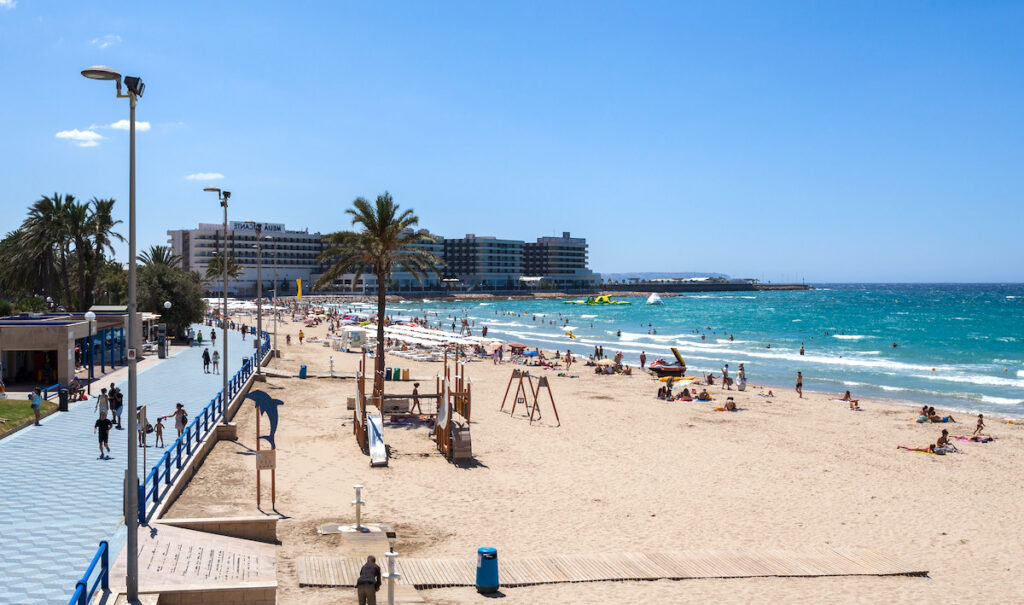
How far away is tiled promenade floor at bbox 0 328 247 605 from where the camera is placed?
948 cm

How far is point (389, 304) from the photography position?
494 ft

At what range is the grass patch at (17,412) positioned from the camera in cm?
1842

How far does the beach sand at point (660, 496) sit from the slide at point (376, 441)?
328mm

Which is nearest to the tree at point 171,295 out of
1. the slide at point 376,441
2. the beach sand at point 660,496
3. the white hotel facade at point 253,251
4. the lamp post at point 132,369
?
the beach sand at point 660,496

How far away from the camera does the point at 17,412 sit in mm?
20062

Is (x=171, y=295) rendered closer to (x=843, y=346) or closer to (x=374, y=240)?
(x=374, y=240)

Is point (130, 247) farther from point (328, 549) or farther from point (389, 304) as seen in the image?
point (389, 304)

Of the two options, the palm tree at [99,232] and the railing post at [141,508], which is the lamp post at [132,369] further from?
the palm tree at [99,232]

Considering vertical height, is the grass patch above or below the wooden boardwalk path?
above

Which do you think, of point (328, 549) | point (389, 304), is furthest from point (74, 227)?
point (389, 304)

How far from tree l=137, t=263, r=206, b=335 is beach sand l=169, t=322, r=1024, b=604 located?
23773 millimetres

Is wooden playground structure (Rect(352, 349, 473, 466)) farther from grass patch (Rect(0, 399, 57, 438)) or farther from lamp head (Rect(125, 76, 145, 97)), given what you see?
lamp head (Rect(125, 76, 145, 97))

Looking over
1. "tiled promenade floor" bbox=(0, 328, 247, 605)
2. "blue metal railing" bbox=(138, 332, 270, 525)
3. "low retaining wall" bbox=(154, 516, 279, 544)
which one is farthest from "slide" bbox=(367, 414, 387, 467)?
"low retaining wall" bbox=(154, 516, 279, 544)

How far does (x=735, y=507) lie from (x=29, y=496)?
45.6ft
